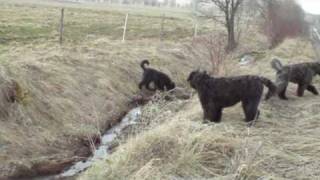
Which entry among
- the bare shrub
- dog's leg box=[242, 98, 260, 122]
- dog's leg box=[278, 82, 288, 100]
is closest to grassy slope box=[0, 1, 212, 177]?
dog's leg box=[242, 98, 260, 122]

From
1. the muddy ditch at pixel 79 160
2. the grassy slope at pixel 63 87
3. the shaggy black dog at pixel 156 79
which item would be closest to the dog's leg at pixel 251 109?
the muddy ditch at pixel 79 160

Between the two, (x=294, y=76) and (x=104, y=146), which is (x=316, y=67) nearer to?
(x=294, y=76)

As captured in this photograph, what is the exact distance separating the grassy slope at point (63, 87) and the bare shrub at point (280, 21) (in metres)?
12.3

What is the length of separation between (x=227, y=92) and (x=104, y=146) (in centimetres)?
274

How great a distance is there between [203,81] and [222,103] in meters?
0.54

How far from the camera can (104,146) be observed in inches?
444

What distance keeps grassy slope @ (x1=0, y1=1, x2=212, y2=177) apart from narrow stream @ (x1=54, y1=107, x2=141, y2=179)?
0.88 feet

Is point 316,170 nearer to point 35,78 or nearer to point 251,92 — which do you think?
point 251,92

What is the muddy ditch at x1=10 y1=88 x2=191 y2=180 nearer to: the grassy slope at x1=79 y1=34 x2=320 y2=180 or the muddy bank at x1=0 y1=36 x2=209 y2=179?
the muddy bank at x1=0 y1=36 x2=209 y2=179

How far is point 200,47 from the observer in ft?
81.0

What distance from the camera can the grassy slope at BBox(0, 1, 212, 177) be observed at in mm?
10898

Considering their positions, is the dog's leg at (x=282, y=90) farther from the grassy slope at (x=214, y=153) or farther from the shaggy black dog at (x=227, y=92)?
the grassy slope at (x=214, y=153)

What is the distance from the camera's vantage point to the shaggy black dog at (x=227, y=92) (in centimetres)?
1030

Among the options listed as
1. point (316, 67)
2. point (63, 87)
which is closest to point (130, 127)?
point (63, 87)
